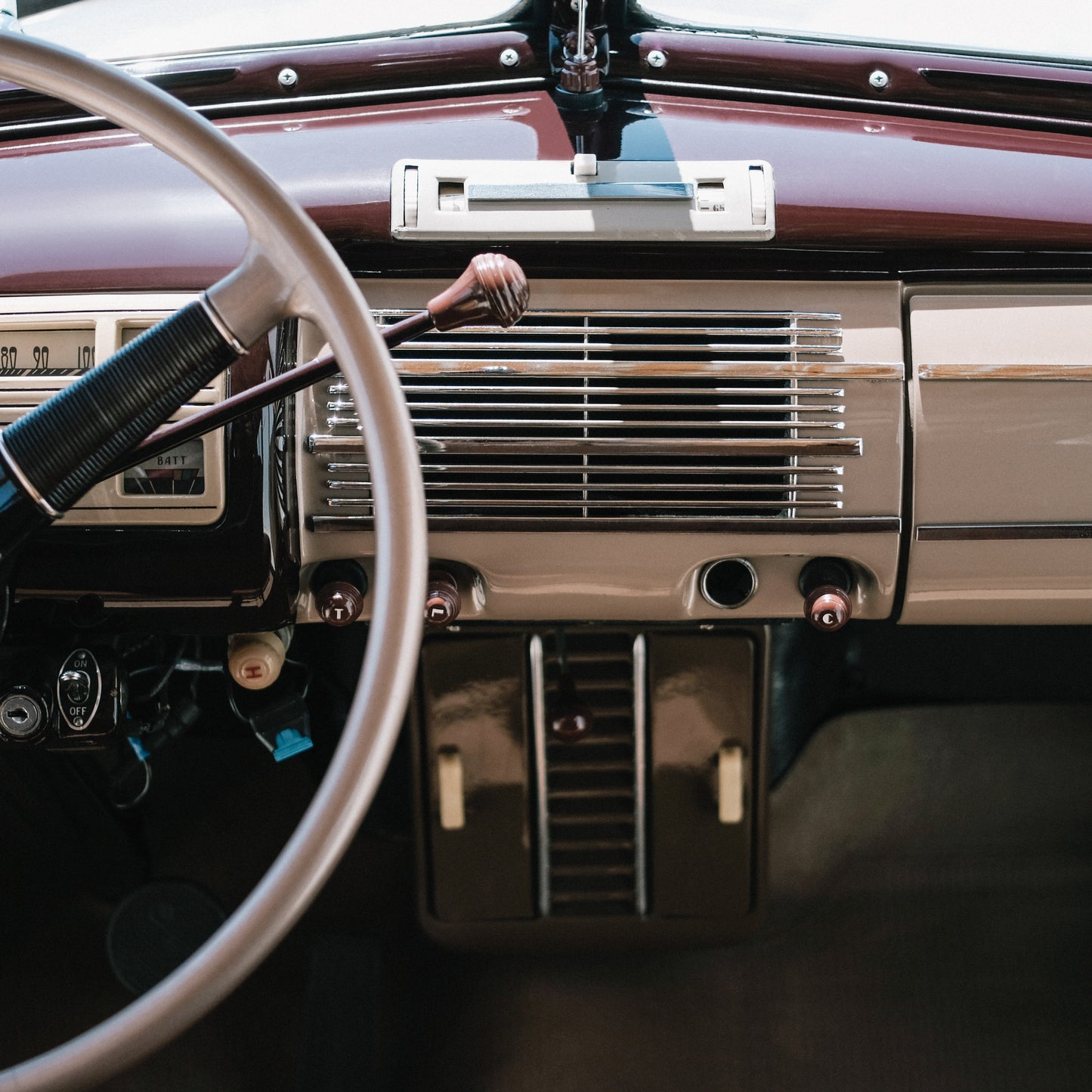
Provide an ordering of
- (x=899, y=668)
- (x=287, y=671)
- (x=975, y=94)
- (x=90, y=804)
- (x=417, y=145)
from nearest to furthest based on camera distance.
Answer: (x=417, y=145), (x=975, y=94), (x=287, y=671), (x=90, y=804), (x=899, y=668)

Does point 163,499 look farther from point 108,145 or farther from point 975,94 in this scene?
point 975,94

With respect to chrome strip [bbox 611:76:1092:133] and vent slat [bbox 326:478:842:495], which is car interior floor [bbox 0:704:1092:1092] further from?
chrome strip [bbox 611:76:1092:133]

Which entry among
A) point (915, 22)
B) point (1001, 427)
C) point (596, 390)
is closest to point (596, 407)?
point (596, 390)

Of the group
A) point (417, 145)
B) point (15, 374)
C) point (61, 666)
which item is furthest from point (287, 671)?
point (417, 145)

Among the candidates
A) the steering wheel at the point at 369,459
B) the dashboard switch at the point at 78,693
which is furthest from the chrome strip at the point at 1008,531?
the dashboard switch at the point at 78,693

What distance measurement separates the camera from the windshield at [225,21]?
1209mm

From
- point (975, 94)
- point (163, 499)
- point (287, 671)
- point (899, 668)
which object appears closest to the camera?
point (163, 499)

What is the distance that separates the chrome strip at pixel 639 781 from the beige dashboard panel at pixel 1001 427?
47 cm

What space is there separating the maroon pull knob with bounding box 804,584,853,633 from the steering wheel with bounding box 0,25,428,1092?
581 mm

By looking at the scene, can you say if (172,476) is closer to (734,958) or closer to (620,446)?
(620,446)

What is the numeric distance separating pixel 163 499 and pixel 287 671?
0.53 m

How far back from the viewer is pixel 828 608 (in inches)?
42.3

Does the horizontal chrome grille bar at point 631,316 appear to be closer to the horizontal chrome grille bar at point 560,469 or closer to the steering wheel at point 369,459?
the horizontal chrome grille bar at point 560,469

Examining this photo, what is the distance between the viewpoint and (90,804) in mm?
1556
